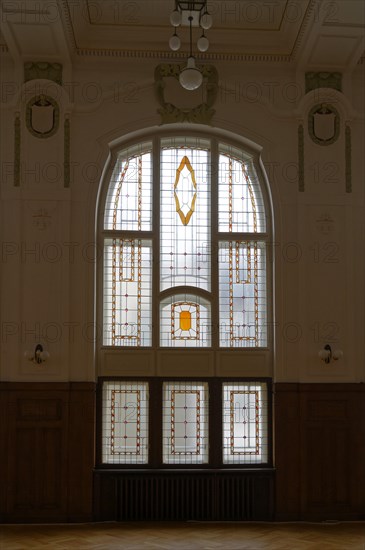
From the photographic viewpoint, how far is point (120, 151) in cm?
898

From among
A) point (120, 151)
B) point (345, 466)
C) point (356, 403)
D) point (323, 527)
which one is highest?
point (120, 151)

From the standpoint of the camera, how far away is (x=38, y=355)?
8312mm

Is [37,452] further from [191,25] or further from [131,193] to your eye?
[191,25]

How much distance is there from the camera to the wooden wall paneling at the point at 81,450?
824 cm

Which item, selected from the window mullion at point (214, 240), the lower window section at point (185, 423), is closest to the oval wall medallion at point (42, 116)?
the window mullion at point (214, 240)

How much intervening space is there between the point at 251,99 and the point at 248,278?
6.68ft

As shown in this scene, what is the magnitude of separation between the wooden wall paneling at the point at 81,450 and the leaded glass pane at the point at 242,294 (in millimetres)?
1633

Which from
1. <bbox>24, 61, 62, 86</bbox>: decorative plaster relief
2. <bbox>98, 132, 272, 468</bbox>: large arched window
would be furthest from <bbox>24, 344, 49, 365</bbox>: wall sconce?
<bbox>24, 61, 62, 86</bbox>: decorative plaster relief

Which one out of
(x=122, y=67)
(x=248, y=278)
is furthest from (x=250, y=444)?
(x=122, y=67)

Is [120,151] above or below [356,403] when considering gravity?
above

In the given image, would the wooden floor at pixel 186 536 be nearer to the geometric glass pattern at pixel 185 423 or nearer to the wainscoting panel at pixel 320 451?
the wainscoting panel at pixel 320 451

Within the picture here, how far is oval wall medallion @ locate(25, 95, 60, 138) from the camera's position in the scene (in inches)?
341

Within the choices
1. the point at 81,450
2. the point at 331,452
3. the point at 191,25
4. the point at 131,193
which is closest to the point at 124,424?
the point at 81,450

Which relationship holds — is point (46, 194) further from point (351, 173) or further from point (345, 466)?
point (345, 466)
